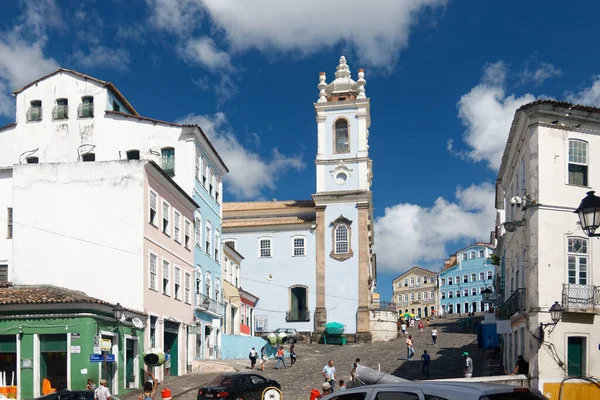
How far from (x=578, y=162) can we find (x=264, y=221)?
43925 millimetres

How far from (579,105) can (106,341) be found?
726 inches

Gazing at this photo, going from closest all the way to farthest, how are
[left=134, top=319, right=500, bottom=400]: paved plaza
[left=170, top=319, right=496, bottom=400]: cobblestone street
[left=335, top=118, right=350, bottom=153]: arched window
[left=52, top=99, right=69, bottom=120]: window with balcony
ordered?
[left=134, top=319, right=500, bottom=400]: paved plaza < [left=170, top=319, right=496, bottom=400]: cobblestone street < [left=52, top=99, right=69, bottom=120]: window with balcony < [left=335, top=118, right=350, bottom=153]: arched window

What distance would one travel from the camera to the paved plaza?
31163 mm

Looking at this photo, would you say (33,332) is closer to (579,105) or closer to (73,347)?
(73,347)

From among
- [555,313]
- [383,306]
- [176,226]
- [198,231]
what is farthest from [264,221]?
[555,313]

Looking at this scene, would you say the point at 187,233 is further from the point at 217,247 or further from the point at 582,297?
the point at 582,297

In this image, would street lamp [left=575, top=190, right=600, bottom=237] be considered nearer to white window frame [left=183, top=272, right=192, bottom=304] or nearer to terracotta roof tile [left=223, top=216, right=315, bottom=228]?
white window frame [left=183, top=272, right=192, bottom=304]

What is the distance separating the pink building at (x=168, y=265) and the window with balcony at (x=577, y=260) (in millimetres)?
16493

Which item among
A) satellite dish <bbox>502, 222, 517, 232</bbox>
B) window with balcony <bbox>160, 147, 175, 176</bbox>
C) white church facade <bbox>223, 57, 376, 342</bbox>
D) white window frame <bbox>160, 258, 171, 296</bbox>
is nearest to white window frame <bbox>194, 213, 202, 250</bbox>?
window with balcony <bbox>160, 147, 175, 176</bbox>

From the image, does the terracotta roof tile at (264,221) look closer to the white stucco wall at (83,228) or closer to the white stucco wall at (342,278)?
the white stucco wall at (342,278)

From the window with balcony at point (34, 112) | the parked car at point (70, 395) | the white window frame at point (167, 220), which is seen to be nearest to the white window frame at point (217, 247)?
the white window frame at point (167, 220)

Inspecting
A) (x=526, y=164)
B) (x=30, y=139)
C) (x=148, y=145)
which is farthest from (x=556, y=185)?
(x=30, y=139)

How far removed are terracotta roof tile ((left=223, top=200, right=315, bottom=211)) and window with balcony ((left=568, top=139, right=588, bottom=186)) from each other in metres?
42.5

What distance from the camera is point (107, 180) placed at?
30703 millimetres
